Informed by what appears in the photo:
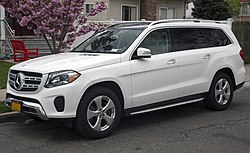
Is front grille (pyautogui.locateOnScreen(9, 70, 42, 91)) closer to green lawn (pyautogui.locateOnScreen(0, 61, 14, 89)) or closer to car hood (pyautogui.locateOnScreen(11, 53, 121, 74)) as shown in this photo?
car hood (pyautogui.locateOnScreen(11, 53, 121, 74))

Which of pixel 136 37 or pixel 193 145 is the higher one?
pixel 136 37

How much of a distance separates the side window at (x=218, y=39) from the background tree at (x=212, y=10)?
67.5 feet

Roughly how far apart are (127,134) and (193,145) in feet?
3.65

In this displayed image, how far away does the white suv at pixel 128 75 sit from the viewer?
5.41 metres

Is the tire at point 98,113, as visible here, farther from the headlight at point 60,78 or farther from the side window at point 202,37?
the side window at point 202,37

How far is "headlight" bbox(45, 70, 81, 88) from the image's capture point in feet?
17.6

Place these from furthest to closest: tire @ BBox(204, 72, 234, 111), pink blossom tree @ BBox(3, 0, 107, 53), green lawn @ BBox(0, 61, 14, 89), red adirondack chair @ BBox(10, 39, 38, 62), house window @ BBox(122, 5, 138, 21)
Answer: house window @ BBox(122, 5, 138, 21) → red adirondack chair @ BBox(10, 39, 38, 62) → green lawn @ BBox(0, 61, 14, 89) → pink blossom tree @ BBox(3, 0, 107, 53) → tire @ BBox(204, 72, 234, 111)

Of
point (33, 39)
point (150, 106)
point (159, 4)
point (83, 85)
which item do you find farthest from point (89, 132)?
point (159, 4)

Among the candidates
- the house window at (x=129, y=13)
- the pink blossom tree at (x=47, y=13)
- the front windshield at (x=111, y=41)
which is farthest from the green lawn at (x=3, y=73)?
the house window at (x=129, y=13)

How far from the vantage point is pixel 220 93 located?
7.61 meters

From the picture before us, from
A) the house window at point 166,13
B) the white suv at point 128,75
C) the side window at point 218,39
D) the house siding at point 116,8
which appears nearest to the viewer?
the white suv at point 128,75

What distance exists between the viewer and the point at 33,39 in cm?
1777

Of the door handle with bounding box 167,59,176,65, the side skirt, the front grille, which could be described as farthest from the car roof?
the front grille

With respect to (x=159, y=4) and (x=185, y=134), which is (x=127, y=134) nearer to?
(x=185, y=134)
